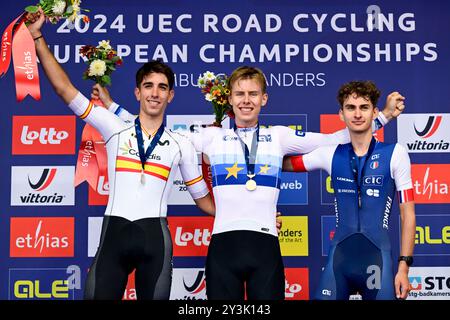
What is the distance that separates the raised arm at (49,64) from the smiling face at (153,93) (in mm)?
369

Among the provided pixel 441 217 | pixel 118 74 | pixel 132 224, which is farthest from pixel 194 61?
pixel 441 217

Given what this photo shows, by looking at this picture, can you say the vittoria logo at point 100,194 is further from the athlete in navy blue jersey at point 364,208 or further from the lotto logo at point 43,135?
the athlete in navy blue jersey at point 364,208

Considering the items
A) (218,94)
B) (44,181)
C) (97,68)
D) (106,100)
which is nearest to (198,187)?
(218,94)

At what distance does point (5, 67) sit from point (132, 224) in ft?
3.63

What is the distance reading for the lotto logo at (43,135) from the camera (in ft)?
14.2

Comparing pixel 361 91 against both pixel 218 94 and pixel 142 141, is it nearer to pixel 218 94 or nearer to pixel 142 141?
pixel 218 94

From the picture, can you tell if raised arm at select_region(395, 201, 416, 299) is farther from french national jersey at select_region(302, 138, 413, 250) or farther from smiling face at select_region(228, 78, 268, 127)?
smiling face at select_region(228, 78, 268, 127)

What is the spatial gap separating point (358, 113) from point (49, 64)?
1.63 meters

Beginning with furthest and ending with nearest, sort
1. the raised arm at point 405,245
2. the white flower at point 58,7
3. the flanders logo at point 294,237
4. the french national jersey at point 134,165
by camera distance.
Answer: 1. the flanders logo at point 294,237
2. the white flower at point 58,7
3. the french national jersey at point 134,165
4. the raised arm at point 405,245

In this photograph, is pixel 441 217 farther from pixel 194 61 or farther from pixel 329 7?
pixel 194 61

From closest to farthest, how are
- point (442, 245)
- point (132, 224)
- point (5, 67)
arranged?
point (132, 224)
point (5, 67)
point (442, 245)

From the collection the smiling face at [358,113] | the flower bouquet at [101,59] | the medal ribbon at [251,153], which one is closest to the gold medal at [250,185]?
the medal ribbon at [251,153]

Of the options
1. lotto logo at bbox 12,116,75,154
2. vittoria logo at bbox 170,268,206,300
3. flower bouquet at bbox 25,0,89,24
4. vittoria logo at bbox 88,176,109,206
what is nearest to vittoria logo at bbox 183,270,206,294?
vittoria logo at bbox 170,268,206,300

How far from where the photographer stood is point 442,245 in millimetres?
4223
